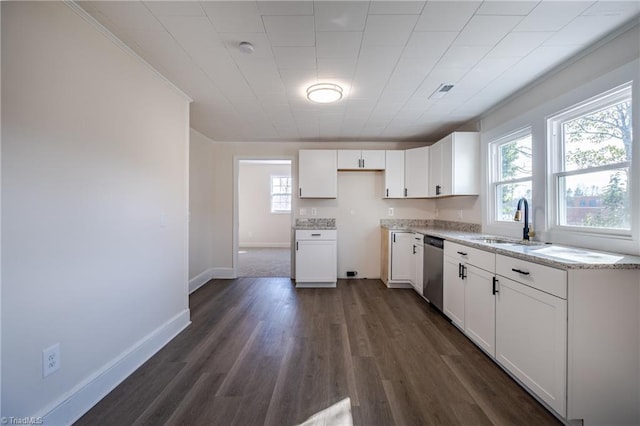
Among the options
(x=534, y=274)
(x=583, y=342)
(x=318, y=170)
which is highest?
(x=318, y=170)

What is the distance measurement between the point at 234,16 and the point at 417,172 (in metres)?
3.25

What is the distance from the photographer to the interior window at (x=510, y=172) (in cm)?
248

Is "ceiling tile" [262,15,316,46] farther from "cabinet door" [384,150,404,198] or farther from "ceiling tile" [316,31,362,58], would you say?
"cabinet door" [384,150,404,198]

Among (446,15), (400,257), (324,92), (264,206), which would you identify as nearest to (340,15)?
(446,15)

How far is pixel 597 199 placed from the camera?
1.82 m

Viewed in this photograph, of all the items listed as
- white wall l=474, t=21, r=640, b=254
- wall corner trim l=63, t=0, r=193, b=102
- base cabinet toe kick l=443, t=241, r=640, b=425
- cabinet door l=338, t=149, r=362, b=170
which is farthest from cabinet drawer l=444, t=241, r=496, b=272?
wall corner trim l=63, t=0, r=193, b=102

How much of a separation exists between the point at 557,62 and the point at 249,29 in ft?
7.78

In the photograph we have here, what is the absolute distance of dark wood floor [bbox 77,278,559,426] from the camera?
1.46 metres

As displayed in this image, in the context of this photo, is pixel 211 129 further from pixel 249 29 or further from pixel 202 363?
pixel 202 363

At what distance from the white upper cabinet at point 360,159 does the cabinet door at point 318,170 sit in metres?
0.12

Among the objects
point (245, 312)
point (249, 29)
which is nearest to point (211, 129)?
point (249, 29)

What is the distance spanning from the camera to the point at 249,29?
1.61 metres

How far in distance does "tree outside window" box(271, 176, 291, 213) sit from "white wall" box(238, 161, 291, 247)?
0.40 ft

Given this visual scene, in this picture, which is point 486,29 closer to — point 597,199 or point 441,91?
point 441,91
